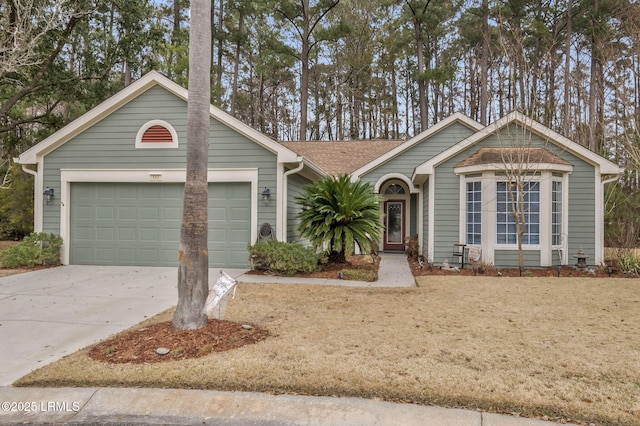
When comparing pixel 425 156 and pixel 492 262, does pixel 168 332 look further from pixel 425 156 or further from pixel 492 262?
pixel 425 156

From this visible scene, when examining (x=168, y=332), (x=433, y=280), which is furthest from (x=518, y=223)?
(x=168, y=332)

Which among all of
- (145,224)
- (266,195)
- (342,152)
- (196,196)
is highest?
(342,152)

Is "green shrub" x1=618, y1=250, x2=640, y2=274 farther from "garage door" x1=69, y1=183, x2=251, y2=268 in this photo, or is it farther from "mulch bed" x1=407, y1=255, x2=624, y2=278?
"garage door" x1=69, y1=183, x2=251, y2=268

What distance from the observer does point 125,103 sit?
34.4 ft

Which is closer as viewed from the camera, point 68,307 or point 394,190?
point 68,307

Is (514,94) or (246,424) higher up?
(514,94)

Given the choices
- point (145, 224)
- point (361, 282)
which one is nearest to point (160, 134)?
point (145, 224)

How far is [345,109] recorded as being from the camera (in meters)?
28.6

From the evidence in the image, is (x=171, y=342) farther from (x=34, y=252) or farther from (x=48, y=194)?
(x=48, y=194)

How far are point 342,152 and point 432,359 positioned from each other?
15.0m

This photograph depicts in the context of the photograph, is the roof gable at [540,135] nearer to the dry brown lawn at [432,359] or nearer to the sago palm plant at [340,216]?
the sago palm plant at [340,216]

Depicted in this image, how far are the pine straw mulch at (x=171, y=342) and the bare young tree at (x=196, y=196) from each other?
177mm

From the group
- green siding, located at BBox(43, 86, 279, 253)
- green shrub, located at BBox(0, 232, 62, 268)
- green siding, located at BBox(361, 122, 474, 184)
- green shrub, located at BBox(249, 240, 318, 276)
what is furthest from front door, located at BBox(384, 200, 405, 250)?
green shrub, located at BBox(0, 232, 62, 268)

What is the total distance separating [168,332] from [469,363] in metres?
3.18
